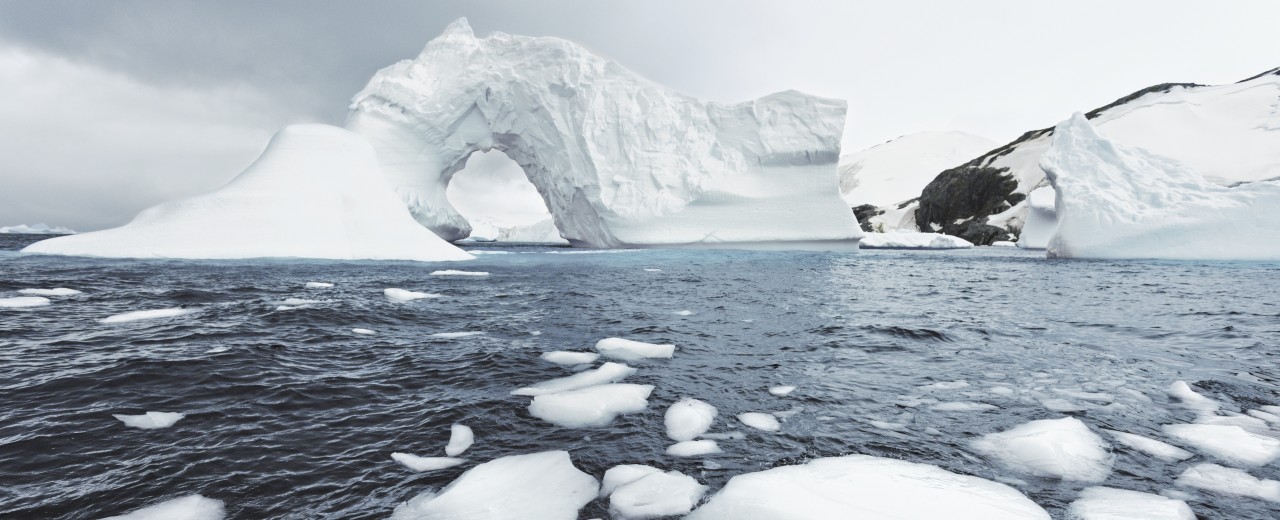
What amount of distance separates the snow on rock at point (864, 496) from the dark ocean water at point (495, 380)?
145 mm

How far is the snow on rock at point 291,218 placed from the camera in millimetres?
11812

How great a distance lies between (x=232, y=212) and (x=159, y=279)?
5086 millimetres

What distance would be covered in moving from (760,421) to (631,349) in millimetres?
1708

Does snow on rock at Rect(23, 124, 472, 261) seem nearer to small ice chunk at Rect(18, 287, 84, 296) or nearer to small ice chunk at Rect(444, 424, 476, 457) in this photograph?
small ice chunk at Rect(18, 287, 84, 296)

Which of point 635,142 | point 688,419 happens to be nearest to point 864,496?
point 688,419

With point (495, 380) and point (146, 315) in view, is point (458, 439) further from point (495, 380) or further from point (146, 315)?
point (146, 315)

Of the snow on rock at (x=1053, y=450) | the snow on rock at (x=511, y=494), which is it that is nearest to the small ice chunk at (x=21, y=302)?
the snow on rock at (x=511, y=494)

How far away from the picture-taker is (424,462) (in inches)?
85.6

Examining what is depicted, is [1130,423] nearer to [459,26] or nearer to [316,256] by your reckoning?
[316,256]

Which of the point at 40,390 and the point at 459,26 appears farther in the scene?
the point at 459,26

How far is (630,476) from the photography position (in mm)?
2070

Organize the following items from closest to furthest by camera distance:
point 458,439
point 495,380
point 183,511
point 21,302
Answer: point 183,511 < point 458,439 < point 495,380 < point 21,302

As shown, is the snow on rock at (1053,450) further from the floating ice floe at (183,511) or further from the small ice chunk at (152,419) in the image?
the small ice chunk at (152,419)

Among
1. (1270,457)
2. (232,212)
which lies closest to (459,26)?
(232,212)
